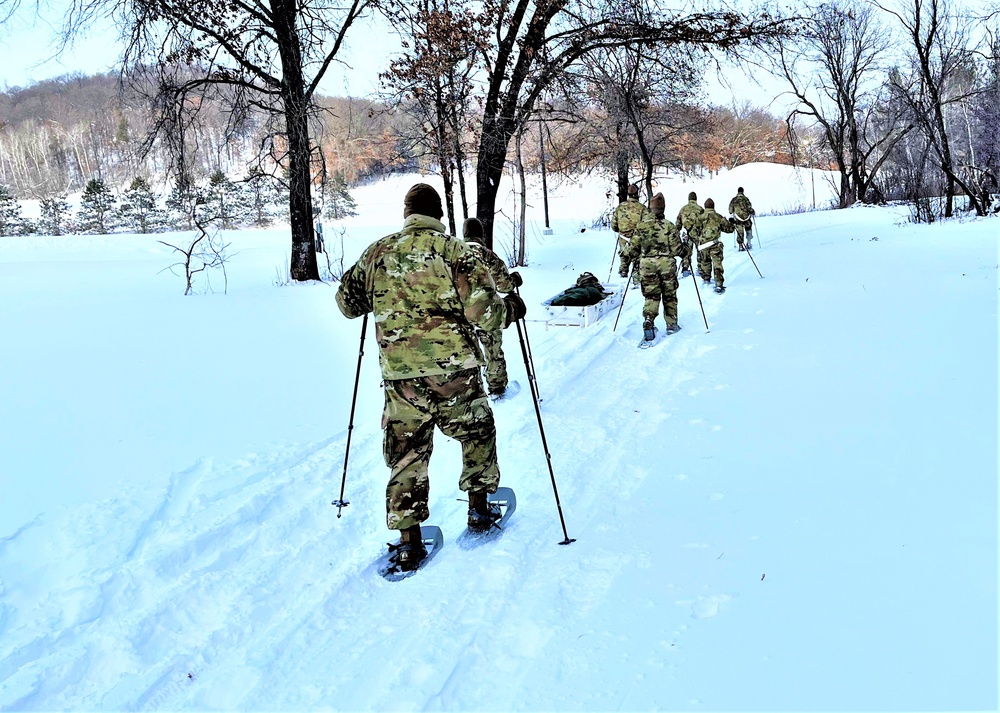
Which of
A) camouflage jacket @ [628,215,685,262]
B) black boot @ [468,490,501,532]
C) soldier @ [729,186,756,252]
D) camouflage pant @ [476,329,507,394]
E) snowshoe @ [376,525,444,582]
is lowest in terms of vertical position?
snowshoe @ [376,525,444,582]

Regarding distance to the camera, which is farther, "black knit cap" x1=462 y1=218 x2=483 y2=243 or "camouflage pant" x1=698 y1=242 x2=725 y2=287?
"camouflage pant" x1=698 y1=242 x2=725 y2=287

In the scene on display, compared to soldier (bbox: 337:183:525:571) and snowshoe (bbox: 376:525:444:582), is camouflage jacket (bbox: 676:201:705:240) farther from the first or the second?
snowshoe (bbox: 376:525:444:582)

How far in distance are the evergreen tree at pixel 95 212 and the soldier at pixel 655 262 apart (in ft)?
168

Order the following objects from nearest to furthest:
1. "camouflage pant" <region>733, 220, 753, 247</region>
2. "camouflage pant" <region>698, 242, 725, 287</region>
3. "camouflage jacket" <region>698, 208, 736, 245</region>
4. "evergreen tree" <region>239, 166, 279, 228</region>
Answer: "camouflage pant" <region>698, 242, 725, 287</region> → "camouflage jacket" <region>698, 208, 736, 245</region> → "camouflage pant" <region>733, 220, 753, 247</region> → "evergreen tree" <region>239, 166, 279, 228</region>

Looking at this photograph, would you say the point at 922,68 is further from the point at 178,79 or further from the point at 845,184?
the point at 178,79

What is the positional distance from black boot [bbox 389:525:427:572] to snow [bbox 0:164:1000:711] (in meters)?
0.09

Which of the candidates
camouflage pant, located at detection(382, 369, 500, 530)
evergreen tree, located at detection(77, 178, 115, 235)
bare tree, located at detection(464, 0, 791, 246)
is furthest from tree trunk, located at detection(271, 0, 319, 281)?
evergreen tree, located at detection(77, 178, 115, 235)

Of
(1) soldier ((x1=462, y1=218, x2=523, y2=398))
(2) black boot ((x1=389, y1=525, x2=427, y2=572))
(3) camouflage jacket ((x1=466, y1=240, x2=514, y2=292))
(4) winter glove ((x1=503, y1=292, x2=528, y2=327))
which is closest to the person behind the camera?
(2) black boot ((x1=389, y1=525, x2=427, y2=572))

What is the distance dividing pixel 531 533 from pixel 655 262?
5.68 metres

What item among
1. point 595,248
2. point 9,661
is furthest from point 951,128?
point 9,661

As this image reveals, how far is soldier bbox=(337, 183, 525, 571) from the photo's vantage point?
3365 millimetres

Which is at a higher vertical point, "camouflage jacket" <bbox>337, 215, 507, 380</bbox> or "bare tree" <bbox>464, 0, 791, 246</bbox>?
"bare tree" <bbox>464, 0, 791, 246</bbox>

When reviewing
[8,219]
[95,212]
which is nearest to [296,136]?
[95,212]

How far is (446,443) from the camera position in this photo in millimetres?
5289
